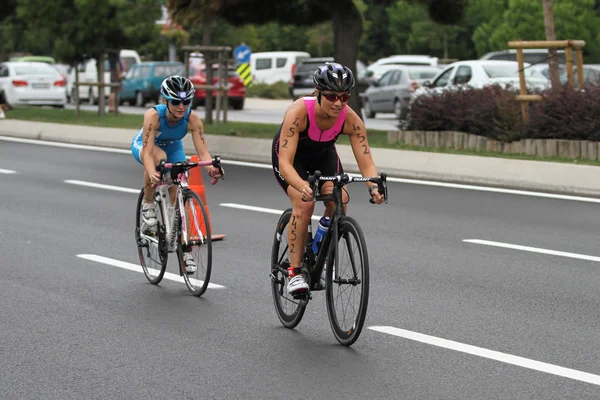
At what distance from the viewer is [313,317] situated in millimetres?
8148

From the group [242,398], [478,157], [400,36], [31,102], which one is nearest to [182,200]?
[242,398]

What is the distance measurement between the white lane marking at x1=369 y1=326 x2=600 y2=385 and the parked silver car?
81.4ft

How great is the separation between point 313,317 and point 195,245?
1205mm

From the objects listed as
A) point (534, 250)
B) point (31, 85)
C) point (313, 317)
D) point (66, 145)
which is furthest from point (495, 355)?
point (31, 85)

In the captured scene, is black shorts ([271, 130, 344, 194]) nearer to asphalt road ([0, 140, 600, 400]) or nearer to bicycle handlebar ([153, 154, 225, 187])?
asphalt road ([0, 140, 600, 400])

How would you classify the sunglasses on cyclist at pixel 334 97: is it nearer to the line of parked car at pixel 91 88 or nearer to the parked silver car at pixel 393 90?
the parked silver car at pixel 393 90

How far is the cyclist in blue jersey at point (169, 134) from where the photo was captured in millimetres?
9023

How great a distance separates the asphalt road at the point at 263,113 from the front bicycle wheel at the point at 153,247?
17923 millimetres

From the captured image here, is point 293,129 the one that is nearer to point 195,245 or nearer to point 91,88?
point 195,245

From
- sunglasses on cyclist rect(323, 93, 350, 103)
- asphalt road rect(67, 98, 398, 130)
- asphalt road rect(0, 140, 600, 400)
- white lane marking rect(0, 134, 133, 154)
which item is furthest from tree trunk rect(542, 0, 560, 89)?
sunglasses on cyclist rect(323, 93, 350, 103)

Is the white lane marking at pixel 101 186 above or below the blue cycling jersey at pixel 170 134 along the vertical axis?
below

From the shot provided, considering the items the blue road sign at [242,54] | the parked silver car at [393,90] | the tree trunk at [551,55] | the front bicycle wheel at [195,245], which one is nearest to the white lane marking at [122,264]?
the front bicycle wheel at [195,245]

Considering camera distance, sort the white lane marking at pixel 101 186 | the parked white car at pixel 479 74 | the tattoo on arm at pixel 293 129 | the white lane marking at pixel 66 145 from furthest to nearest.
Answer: the parked white car at pixel 479 74
the white lane marking at pixel 66 145
the white lane marking at pixel 101 186
the tattoo on arm at pixel 293 129

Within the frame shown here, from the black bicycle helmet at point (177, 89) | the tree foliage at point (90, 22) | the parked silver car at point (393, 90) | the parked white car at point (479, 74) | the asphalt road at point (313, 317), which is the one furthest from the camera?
the parked silver car at point (393, 90)
